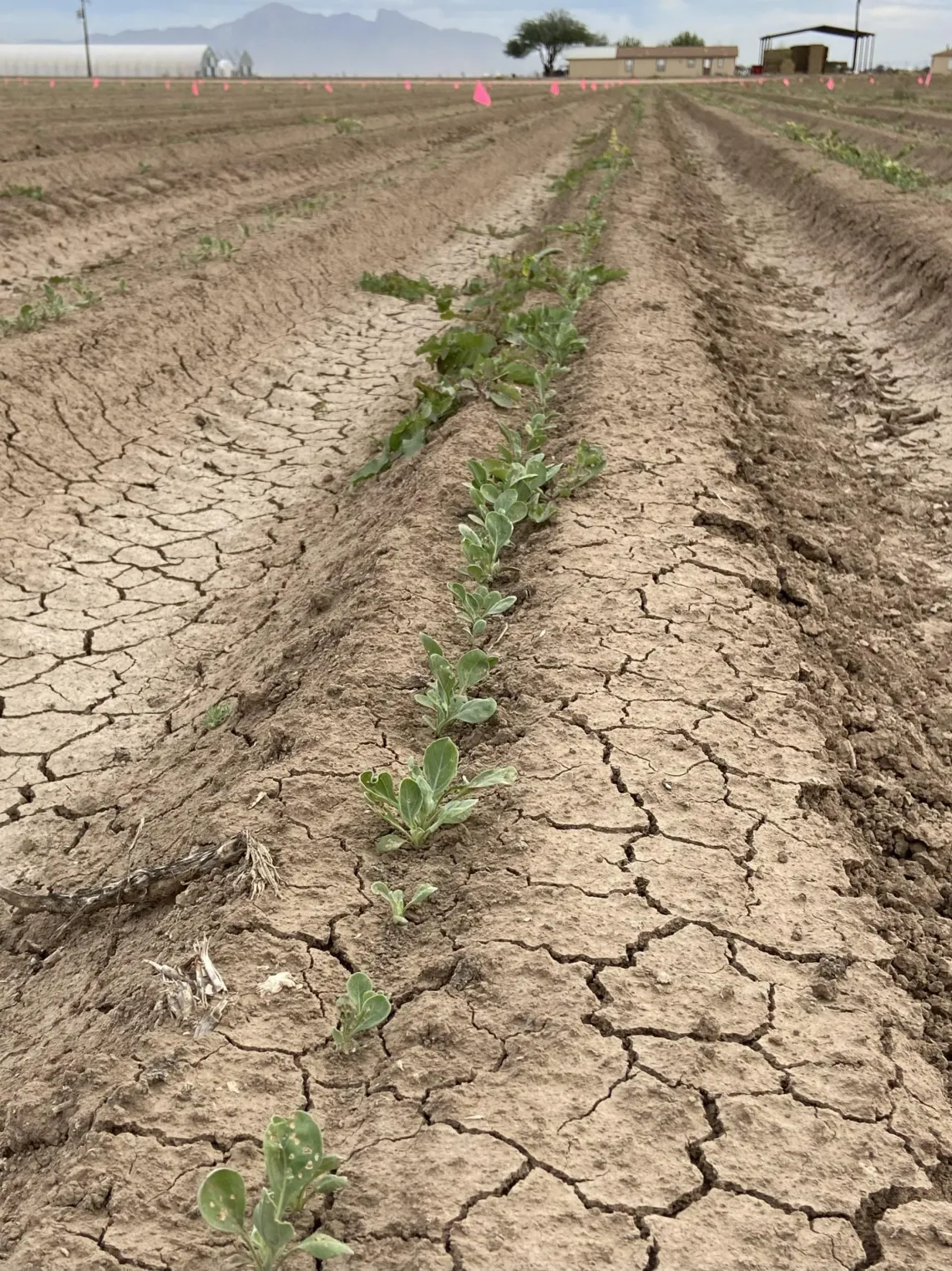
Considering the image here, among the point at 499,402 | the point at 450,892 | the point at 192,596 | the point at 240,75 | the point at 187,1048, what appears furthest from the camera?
the point at 240,75

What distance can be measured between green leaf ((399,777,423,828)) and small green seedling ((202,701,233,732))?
1.16m

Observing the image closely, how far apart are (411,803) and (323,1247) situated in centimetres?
106

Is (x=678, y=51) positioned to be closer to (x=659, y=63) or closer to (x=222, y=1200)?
(x=659, y=63)

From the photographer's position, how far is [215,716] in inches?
140

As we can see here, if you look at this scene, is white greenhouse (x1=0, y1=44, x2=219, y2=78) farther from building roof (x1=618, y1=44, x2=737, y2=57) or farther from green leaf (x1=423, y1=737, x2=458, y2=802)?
green leaf (x1=423, y1=737, x2=458, y2=802)

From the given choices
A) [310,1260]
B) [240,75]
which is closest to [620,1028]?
[310,1260]

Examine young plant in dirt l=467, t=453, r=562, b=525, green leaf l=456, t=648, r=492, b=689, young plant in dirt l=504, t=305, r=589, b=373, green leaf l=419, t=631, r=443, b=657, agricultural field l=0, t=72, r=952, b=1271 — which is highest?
young plant in dirt l=504, t=305, r=589, b=373

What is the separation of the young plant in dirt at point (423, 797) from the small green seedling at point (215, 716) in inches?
39.9

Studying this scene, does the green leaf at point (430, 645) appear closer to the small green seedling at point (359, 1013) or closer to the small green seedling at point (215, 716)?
the small green seedling at point (215, 716)

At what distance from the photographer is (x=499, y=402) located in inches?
212

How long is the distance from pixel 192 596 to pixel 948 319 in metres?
5.42

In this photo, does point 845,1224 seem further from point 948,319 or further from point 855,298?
point 855,298

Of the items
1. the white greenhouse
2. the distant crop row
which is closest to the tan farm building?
the white greenhouse

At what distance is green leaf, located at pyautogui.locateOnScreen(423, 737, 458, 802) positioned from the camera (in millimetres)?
2598
